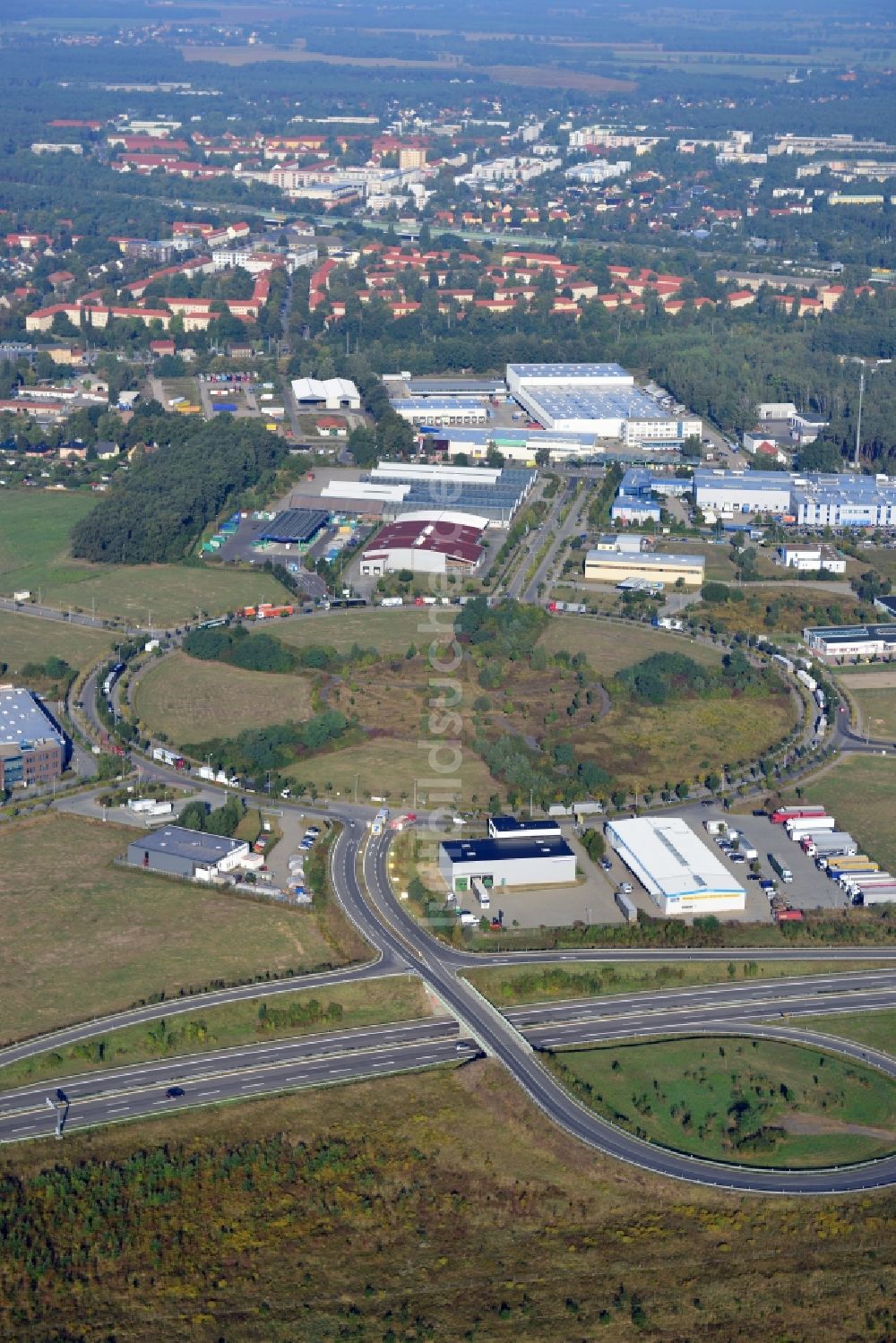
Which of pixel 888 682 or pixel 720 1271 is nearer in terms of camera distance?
pixel 720 1271

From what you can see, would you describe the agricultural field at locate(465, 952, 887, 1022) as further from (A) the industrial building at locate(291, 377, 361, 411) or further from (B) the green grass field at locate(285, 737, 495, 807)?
(A) the industrial building at locate(291, 377, 361, 411)

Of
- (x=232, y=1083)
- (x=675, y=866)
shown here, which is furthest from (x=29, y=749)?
(x=675, y=866)

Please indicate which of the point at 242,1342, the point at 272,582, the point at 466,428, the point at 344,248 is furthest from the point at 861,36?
Answer: the point at 242,1342

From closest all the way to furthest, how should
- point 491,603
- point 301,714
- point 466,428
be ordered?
1. point 301,714
2. point 491,603
3. point 466,428

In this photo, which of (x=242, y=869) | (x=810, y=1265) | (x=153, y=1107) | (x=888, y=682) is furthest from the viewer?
(x=888, y=682)

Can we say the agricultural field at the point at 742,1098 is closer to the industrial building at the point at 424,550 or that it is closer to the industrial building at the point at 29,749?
the industrial building at the point at 29,749

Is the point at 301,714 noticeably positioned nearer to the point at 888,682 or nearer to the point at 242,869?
the point at 242,869
